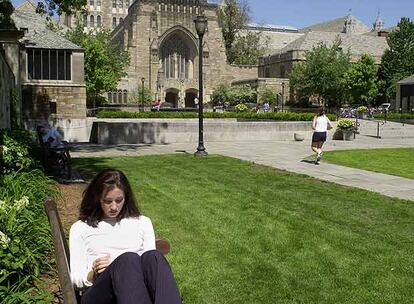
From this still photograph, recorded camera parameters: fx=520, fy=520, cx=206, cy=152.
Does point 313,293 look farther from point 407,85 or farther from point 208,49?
point 208,49

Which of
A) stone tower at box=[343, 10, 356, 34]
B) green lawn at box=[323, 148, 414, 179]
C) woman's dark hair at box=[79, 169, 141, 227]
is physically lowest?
green lawn at box=[323, 148, 414, 179]

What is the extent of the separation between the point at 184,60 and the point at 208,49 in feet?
11.8

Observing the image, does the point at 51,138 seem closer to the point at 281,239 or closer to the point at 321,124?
the point at 281,239

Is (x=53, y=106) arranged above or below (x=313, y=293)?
above

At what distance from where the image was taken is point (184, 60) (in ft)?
230

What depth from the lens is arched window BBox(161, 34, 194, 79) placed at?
69312 mm

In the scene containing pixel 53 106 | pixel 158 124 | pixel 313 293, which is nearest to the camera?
pixel 313 293

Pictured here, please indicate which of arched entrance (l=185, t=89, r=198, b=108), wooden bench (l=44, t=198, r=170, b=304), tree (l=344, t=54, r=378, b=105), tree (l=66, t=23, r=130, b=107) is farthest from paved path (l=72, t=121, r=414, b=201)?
arched entrance (l=185, t=89, r=198, b=108)

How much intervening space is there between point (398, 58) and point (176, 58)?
29030mm

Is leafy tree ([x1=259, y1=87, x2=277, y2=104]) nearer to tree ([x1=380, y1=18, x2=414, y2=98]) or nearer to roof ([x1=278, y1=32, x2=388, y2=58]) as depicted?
roof ([x1=278, y1=32, x2=388, y2=58])

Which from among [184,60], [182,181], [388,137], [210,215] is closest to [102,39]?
[184,60]

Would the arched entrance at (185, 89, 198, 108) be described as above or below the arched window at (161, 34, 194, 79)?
below

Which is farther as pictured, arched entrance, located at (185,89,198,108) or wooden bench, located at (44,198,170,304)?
arched entrance, located at (185,89,198,108)

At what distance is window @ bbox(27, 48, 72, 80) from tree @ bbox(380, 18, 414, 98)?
4750cm
